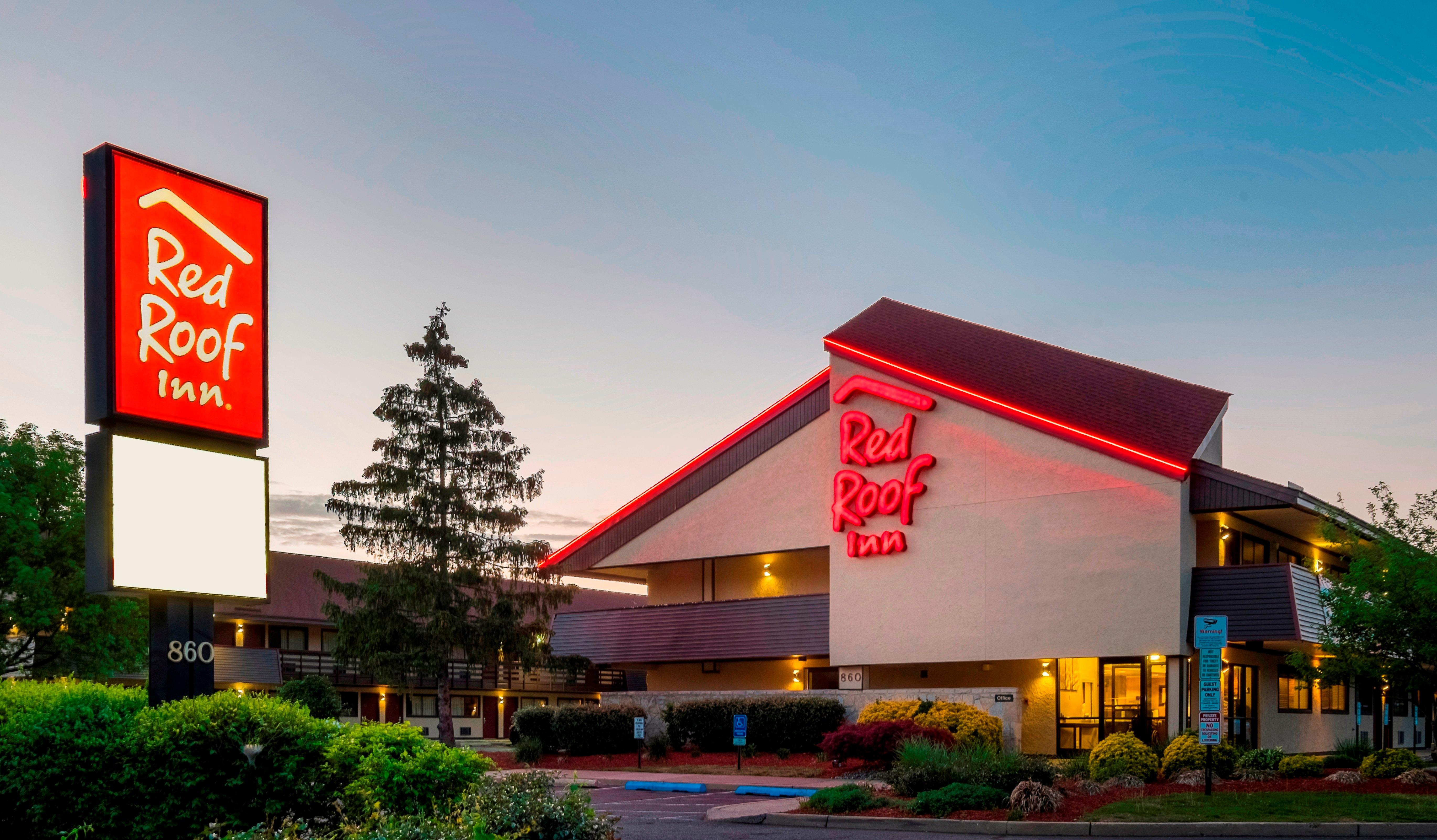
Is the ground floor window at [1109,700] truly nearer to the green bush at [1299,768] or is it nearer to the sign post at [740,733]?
the green bush at [1299,768]

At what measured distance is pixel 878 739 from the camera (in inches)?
1041

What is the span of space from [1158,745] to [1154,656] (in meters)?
2.34

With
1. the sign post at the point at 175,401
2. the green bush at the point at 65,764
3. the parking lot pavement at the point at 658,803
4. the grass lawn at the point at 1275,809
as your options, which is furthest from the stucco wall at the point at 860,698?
the green bush at the point at 65,764

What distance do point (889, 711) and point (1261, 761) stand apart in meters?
8.89

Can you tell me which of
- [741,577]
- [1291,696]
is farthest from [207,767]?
[1291,696]

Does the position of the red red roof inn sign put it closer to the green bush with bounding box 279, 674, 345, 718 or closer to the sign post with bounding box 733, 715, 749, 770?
the sign post with bounding box 733, 715, 749, 770

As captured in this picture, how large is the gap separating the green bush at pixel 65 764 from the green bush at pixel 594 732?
22.1 meters

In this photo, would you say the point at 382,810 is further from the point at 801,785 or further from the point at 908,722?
the point at 908,722

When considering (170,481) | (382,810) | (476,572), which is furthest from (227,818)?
(476,572)

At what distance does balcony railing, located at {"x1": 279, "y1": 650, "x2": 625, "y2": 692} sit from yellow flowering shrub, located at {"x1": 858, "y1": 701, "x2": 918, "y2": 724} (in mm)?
14386

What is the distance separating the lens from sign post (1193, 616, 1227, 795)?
1834cm

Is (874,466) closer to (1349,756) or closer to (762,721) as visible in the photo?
(762,721)

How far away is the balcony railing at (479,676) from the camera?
50500 mm

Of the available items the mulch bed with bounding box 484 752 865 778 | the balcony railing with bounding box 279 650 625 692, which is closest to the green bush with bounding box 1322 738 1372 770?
the mulch bed with bounding box 484 752 865 778
